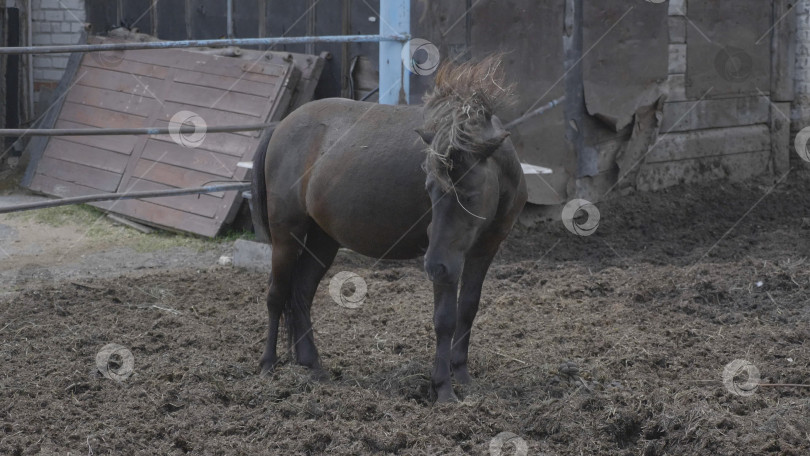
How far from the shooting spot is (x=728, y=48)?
8.86 m

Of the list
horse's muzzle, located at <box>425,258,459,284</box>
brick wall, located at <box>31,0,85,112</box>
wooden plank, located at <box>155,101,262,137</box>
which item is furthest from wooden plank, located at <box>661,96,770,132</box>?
brick wall, located at <box>31,0,85,112</box>

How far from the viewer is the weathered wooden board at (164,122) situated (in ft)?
25.6

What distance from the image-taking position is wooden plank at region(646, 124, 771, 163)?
8375 mm

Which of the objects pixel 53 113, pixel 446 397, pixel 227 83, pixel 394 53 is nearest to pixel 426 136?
pixel 446 397

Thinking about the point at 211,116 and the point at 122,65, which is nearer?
the point at 211,116

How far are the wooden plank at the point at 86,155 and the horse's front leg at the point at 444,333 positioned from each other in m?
5.44

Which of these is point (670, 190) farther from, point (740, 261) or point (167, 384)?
point (167, 384)

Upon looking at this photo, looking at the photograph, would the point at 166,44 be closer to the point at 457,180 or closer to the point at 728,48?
the point at 457,180

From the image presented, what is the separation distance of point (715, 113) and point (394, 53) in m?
3.86

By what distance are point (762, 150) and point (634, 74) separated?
2168mm

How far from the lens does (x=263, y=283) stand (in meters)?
6.05

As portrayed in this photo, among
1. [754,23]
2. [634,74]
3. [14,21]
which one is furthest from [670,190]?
[14,21]

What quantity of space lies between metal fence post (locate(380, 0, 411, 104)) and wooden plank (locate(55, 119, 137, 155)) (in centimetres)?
309

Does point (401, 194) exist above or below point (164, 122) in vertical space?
above
